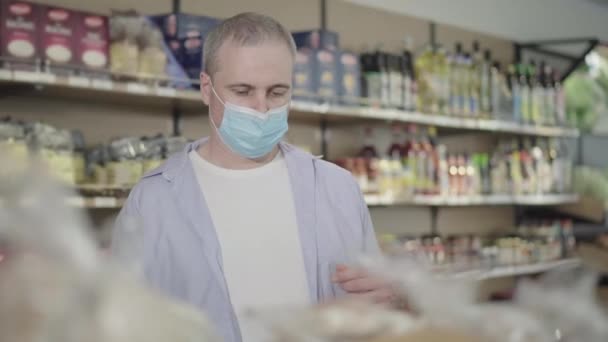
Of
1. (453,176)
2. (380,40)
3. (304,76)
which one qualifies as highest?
(380,40)

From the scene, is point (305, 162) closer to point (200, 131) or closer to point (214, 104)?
point (214, 104)

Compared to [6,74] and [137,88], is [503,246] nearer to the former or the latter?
[137,88]

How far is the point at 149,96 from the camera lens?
10.8ft

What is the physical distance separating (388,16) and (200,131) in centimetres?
173

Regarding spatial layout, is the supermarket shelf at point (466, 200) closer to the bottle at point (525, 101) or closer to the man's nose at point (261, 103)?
the bottle at point (525, 101)

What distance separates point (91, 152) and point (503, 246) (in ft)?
9.83

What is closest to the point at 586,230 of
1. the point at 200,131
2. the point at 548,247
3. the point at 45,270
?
the point at 548,247

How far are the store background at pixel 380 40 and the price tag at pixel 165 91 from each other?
1.09 feet

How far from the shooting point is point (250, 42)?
2.00 metres

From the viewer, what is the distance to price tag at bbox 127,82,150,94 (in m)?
3.12

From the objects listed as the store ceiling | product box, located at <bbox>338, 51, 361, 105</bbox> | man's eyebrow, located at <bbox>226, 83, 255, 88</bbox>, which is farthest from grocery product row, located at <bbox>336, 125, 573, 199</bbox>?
man's eyebrow, located at <bbox>226, 83, 255, 88</bbox>

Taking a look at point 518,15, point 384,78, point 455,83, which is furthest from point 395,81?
point 518,15

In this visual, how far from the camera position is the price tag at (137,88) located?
3.12 meters

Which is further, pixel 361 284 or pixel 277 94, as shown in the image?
pixel 277 94
